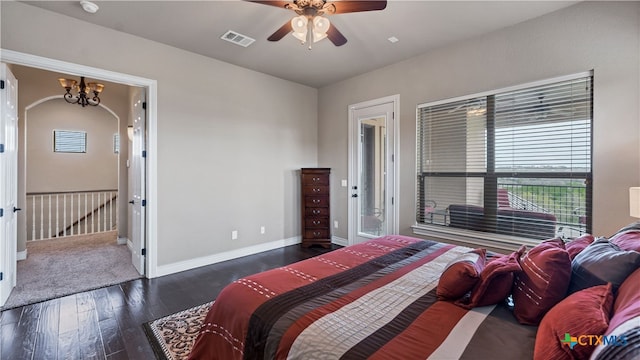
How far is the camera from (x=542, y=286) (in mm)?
1211

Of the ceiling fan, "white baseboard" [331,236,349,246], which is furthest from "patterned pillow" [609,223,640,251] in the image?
"white baseboard" [331,236,349,246]

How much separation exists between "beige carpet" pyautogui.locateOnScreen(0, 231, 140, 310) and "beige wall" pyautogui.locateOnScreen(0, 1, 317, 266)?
0.82 m

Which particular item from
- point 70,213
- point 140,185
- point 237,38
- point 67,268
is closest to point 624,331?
point 237,38

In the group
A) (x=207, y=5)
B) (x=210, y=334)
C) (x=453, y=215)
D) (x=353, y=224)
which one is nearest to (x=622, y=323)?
(x=210, y=334)

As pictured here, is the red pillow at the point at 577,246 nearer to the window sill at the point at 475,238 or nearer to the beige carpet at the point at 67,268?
the window sill at the point at 475,238

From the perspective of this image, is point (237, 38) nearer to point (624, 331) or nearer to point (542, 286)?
point (542, 286)

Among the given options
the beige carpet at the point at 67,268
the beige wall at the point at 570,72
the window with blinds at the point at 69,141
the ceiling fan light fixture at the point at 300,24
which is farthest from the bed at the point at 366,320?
the window with blinds at the point at 69,141

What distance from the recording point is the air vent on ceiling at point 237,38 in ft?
10.7

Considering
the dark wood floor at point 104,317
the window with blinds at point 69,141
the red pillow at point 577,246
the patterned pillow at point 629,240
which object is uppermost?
→ the window with blinds at point 69,141

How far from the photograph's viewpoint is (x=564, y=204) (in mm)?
2768

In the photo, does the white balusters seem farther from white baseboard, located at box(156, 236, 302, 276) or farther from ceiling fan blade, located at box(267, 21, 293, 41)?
ceiling fan blade, located at box(267, 21, 293, 41)

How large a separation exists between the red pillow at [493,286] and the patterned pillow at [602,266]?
217 millimetres

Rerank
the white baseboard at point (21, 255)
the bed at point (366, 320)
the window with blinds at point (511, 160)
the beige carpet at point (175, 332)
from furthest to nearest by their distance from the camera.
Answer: the white baseboard at point (21, 255), the window with blinds at point (511, 160), the beige carpet at point (175, 332), the bed at point (366, 320)

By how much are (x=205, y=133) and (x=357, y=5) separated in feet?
8.93
